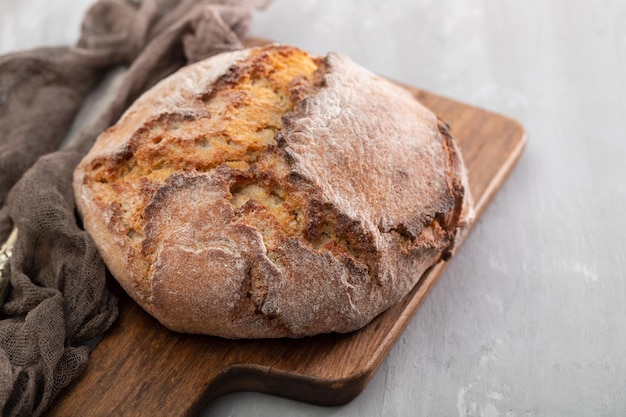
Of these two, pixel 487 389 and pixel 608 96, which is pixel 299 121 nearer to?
pixel 487 389

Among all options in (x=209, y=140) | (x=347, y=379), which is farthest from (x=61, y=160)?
(x=347, y=379)

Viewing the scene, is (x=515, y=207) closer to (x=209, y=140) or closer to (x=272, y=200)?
(x=272, y=200)

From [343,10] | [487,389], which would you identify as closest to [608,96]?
[343,10]

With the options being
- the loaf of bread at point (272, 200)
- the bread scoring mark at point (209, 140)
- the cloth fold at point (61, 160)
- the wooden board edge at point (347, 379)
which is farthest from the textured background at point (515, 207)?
the bread scoring mark at point (209, 140)

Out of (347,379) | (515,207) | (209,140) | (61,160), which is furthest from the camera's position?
(515,207)

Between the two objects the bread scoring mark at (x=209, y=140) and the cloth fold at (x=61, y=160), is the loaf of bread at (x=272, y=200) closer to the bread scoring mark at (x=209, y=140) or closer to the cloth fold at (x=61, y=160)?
the bread scoring mark at (x=209, y=140)

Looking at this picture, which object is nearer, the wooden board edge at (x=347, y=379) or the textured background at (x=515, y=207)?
the wooden board edge at (x=347, y=379)
